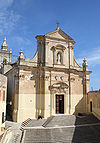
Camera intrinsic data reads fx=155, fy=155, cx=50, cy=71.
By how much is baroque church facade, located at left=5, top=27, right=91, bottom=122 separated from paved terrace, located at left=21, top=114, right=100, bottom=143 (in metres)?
2.31

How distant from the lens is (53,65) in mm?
22828

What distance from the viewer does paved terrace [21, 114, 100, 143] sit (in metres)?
14.1

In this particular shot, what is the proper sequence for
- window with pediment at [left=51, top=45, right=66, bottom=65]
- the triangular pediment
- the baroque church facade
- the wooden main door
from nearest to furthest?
the baroque church facade < the wooden main door < window with pediment at [left=51, top=45, right=66, bottom=65] < the triangular pediment

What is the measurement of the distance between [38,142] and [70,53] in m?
14.8

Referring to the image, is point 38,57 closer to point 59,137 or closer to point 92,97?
point 92,97

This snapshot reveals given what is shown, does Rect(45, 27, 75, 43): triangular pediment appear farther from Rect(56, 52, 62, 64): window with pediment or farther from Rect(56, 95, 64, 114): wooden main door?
Rect(56, 95, 64, 114): wooden main door

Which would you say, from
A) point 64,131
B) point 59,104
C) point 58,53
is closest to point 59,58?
point 58,53

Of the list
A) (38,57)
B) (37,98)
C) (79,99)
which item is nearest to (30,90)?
(37,98)

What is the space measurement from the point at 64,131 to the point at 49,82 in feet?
25.8

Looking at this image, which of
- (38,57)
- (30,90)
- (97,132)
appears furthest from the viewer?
(38,57)

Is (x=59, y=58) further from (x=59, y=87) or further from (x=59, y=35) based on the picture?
(x=59, y=87)

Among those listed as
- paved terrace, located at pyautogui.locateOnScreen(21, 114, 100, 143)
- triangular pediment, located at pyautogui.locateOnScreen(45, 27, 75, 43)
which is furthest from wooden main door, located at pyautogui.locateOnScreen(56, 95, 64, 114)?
triangular pediment, located at pyautogui.locateOnScreen(45, 27, 75, 43)

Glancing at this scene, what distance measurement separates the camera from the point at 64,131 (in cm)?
1588

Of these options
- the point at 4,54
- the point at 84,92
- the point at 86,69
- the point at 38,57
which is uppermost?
the point at 4,54
